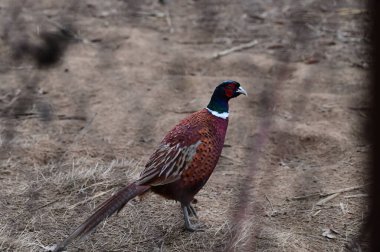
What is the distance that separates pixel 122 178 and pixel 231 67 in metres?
2.71

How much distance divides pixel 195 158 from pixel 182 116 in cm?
211

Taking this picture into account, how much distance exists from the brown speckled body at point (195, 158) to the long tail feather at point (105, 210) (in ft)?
0.57

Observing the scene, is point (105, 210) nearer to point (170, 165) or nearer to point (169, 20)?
point (170, 165)

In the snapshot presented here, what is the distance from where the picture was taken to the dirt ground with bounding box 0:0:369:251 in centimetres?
345

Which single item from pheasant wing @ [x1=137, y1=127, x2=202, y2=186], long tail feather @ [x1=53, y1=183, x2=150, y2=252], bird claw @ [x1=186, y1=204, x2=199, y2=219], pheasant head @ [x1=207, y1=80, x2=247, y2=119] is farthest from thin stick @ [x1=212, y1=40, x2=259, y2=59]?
long tail feather @ [x1=53, y1=183, x2=150, y2=252]

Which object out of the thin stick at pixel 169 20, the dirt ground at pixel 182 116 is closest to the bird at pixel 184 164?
the dirt ground at pixel 182 116

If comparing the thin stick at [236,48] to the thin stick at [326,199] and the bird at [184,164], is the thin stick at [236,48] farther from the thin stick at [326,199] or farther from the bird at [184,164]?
the bird at [184,164]

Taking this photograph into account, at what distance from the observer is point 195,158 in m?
3.20

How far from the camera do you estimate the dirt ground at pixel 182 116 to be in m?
3.45

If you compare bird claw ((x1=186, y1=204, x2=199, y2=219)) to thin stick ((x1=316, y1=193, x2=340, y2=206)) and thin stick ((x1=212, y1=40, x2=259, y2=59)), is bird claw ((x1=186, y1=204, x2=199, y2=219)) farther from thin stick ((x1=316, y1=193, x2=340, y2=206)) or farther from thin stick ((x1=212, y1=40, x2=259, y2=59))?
thin stick ((x1=212, y1=40, x2=259, y2=59))

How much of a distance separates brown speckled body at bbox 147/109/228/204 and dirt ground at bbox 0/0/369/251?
0.25 metres

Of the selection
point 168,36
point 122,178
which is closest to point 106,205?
point 122,178

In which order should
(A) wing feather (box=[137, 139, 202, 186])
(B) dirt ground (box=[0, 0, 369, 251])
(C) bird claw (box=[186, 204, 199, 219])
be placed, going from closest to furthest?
1. (A) wing feather (box=[137, 139, 202, 186])
2. (B) dirt ground (box=[0, 0, 369, 251])
3. (C) bird claw (box=[186, 204, 199, 219])

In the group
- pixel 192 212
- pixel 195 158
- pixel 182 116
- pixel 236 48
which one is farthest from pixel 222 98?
pixel 236 48
